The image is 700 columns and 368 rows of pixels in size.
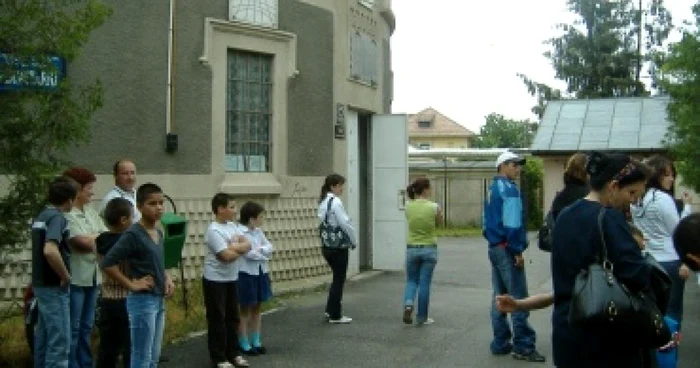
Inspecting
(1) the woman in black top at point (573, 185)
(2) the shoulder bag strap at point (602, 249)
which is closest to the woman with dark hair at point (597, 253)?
(2) the shoulder bag strap at point (602, 249)

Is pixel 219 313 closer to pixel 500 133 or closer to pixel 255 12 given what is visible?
pixel 255 12

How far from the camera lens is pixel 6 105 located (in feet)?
24.1

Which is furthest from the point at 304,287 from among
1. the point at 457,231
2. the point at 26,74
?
the point at 457,231

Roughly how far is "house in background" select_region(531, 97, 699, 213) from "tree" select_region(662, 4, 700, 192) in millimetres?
13271

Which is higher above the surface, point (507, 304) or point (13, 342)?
point (507, 304)

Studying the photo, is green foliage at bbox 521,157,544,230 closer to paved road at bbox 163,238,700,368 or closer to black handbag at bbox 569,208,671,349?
paved road at bbox 163,238,700,368

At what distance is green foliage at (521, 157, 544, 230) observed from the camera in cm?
3275

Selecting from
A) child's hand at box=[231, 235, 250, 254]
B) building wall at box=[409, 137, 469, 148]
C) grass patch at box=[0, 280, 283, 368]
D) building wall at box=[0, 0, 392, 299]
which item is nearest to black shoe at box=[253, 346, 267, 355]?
grass patch at box=[0, 280, 283, 368]

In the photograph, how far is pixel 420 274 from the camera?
35.3ft

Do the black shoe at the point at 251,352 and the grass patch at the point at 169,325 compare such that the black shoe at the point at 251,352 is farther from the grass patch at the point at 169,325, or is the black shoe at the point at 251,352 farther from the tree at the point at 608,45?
the tree at the point at 608,45

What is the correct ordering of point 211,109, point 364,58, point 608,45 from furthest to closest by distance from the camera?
point 608,45
point 364,58
point 211,109

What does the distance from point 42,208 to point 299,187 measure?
630 cm

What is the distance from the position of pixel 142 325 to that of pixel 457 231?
23.8 metres

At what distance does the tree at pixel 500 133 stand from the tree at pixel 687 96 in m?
72.7
